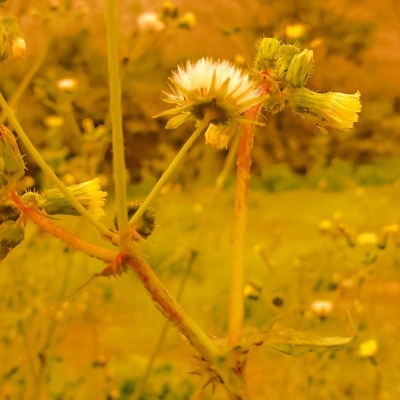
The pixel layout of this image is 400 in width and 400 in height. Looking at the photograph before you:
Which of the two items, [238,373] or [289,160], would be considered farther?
[289,160]

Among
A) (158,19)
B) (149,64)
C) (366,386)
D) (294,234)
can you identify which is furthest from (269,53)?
(149,64)

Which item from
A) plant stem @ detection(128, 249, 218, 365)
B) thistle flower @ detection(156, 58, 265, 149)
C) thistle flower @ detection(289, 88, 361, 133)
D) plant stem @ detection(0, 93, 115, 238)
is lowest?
plant stem @ detection(128, 249, 218, 365)

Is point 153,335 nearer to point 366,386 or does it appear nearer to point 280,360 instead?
point 280,360

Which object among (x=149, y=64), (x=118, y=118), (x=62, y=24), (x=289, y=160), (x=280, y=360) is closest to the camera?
(x=118, y=118)

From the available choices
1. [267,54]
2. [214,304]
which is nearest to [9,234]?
[267,54]

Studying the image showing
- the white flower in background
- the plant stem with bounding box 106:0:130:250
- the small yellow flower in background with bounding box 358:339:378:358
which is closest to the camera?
the plant stem with bounding box 106:0:130:250

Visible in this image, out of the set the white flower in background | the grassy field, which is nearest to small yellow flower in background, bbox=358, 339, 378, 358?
the grassy field

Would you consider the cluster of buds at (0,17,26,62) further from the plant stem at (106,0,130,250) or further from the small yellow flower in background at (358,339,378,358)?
the small yellow flower in background at (358,339,378,358)
